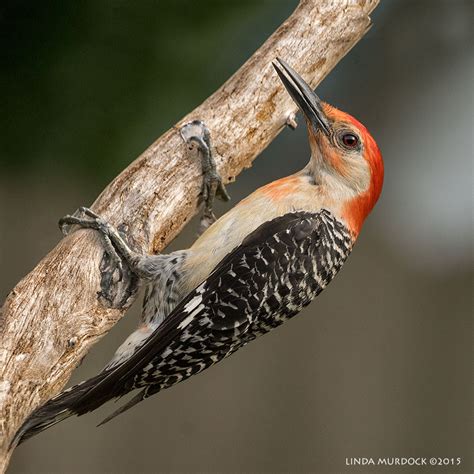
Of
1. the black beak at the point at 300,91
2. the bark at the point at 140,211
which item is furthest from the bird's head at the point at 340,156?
the bark at the point at 140,211

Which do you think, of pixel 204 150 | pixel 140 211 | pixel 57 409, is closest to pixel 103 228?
pixel 140 211

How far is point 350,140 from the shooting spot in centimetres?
325

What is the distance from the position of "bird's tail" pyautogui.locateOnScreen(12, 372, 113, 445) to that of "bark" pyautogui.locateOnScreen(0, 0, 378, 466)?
0.05 m

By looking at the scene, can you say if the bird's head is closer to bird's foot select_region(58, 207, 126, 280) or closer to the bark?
the bark

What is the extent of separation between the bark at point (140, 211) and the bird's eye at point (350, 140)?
310 millimetres

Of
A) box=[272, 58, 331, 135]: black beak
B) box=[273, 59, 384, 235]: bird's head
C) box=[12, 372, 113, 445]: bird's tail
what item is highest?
box=[272, 58, 331, 135]: black beak

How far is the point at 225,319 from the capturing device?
2801 millimetres

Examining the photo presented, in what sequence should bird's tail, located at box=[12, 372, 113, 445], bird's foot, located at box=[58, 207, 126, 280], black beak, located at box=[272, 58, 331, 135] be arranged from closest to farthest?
1. bird's tail, located at box=[12, 372, 113, 445]
2. bird's foot, located at box=[58, 207, 126, 280]
3. black beak, located at box=[272, 58, 331, 135]

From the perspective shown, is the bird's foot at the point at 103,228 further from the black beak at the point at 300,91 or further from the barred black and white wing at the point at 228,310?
the black beak at the point at 300,91

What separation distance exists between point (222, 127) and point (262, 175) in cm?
232

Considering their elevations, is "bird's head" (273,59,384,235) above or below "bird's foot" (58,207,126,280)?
above

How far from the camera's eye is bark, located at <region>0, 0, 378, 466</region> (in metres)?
2.72

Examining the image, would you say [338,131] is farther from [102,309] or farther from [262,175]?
[262,175]

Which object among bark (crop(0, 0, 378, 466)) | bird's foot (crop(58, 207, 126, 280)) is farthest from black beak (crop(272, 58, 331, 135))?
bird's foot (crop(58, 207, 126, 280))
